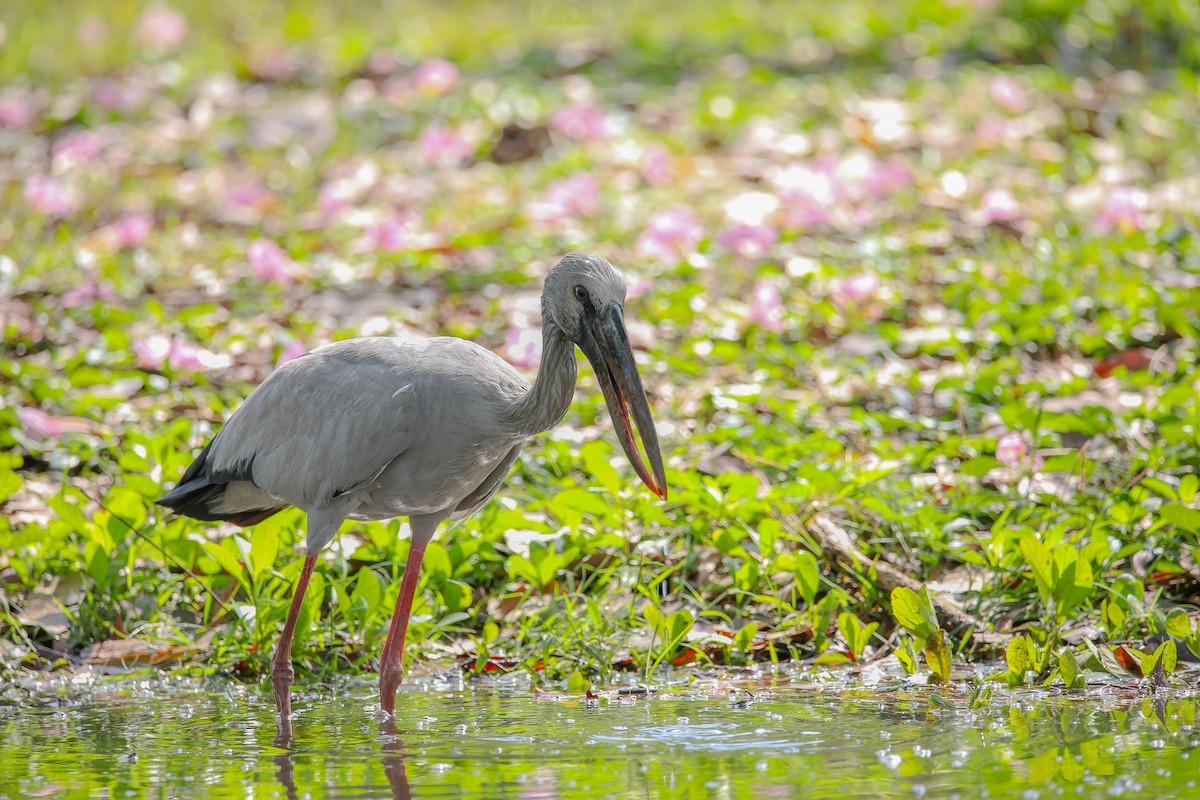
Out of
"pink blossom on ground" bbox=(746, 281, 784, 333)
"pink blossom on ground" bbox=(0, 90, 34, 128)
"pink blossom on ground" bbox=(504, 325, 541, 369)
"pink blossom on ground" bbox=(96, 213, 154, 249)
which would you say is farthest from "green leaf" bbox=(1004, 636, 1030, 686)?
"pink blossom on ground" bbox=(0, 90, 34, 128)

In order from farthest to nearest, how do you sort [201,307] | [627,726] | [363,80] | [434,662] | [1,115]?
[363,80] → [1,115] → [201,307] → [434,662] → [627,726]

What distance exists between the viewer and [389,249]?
6.75m

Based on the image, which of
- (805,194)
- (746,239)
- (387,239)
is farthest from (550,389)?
(805,194)

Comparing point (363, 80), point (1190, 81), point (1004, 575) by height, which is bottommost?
point (1004, 575)

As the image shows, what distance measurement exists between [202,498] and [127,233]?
3.13m

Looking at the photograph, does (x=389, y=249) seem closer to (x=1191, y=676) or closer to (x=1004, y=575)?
(x=1004, y=575)

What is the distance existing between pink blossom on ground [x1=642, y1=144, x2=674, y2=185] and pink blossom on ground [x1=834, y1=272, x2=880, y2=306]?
6.20 ft

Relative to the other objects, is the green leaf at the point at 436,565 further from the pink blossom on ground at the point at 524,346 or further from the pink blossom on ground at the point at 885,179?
the pink blossom on ground at the point at 885,179

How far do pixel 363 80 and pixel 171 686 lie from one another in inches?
280

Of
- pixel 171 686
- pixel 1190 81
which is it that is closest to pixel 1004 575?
pixel 171 686

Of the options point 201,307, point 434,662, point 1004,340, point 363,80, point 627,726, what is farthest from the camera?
point 363,80

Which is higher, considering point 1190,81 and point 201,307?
point 1190,81

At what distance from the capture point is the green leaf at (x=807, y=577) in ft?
12.8

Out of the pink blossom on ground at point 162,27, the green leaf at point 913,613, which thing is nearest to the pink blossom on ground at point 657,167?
the pink blossom on ground at point 162,27
